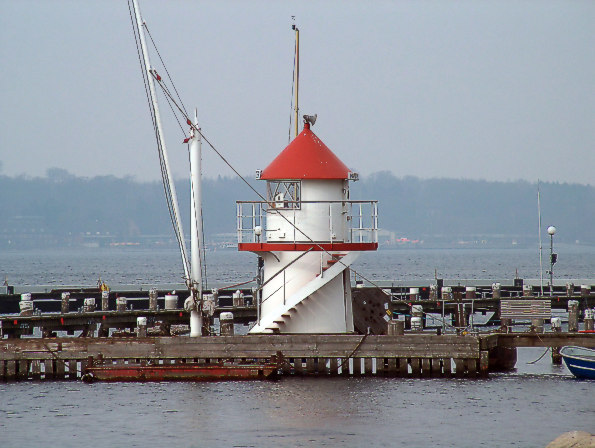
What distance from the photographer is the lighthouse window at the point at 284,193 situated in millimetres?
46031

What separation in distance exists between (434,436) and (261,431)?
19.0ft

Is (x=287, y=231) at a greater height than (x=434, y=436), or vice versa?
(x=287, y=231)

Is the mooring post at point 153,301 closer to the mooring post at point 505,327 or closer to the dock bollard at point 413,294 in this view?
the dock bollard at point 413,294

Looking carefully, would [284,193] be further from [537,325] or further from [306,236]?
[537,325]

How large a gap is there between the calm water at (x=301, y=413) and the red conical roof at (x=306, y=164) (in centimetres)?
809

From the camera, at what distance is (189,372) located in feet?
151

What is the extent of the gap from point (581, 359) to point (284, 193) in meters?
14.9

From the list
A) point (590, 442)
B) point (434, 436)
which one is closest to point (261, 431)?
point (434, 436)

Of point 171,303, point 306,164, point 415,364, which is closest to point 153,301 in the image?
point 171,303

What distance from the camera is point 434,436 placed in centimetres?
3928

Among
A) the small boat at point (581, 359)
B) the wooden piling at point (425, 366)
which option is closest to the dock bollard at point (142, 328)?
the wooden piling at point (425, 366)

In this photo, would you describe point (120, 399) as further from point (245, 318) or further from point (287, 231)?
point (245, 318)

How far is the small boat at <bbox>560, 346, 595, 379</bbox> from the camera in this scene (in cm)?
4988

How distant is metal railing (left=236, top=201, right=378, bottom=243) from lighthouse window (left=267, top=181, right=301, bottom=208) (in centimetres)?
4
